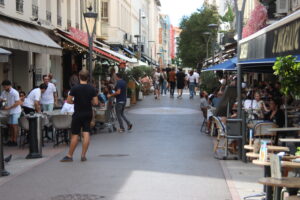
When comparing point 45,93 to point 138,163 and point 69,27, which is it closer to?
point 138,163

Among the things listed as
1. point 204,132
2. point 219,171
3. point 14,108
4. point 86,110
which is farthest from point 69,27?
point 219,171

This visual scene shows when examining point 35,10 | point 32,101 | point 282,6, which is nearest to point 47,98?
point 32,101

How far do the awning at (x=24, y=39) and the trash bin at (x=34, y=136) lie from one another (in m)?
3.41

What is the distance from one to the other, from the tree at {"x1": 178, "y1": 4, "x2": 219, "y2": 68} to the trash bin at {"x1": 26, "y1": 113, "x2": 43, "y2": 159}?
53433 millimetres

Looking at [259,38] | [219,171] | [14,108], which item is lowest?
[219,171]

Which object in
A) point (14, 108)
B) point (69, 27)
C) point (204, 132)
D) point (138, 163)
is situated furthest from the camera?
point (69, 27)

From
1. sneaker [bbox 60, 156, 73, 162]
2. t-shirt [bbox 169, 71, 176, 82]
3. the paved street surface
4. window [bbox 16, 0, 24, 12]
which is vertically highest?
window [bbox 16, 0, 24, 12]

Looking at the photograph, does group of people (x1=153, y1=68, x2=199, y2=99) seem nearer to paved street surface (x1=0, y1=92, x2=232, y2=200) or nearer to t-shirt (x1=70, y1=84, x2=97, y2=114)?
paved street surface (x1=0, y1=92, x2=232, y2=200)

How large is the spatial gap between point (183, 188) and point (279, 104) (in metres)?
4.55

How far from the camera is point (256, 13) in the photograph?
20.0m

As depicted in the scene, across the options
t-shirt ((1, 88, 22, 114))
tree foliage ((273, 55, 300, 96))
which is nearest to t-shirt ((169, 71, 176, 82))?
t-shirt ((1, 88, 22, 114))

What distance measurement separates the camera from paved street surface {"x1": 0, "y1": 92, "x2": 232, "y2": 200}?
28.0ft

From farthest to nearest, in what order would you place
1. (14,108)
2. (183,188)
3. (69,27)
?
(69,27) → (14,108) → (183,188)

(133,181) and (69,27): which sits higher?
(69,27)
